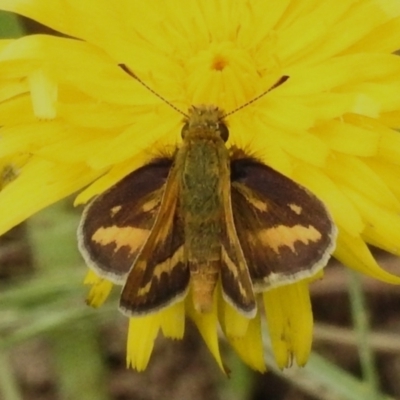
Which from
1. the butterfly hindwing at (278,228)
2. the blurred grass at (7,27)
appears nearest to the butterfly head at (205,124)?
the butterfly hindwing at (278,228)

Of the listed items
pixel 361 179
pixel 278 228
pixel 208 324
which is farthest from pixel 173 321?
pixel 361 179

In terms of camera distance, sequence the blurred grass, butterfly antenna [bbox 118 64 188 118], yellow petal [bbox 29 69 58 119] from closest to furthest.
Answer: yellow petal [bbox 29 69 58 119] < butterfly antenna [bbox 118 64 188 118] < the blurred grass

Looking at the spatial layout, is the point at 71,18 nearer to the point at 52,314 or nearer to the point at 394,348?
the point at 52,314

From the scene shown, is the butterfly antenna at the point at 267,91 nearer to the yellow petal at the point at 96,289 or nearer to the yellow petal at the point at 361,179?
the yellow petal at the point at 361,179

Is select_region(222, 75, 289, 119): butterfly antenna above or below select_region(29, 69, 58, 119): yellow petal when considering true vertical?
below

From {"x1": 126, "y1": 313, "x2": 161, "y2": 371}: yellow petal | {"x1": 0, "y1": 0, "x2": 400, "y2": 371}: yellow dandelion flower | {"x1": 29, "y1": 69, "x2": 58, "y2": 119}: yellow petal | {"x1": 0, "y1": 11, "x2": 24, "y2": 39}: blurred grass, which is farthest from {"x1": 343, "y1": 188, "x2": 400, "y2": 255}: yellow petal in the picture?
{"x1": 0, "y1": 11, "x2": 24, "y2": 39}: blurred grass

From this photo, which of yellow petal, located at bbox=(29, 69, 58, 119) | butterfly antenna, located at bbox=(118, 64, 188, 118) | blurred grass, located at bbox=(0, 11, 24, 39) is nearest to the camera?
yellow petal, located at bbox=(29, 69, 58, 119)

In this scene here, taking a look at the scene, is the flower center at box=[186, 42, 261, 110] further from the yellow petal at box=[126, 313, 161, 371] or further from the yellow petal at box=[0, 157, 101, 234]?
the yellow petal at box=[126, 313, 161, 371]
